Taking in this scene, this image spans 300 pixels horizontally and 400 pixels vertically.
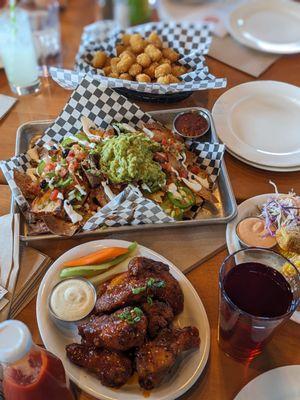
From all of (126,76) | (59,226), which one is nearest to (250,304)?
(59,226)

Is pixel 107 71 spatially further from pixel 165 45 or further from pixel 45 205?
pixel 45 205

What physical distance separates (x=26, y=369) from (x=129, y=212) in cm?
64

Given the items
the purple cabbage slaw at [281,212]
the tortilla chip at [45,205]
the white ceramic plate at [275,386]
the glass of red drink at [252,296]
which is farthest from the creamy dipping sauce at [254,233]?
the tortilla chip at [45,205]

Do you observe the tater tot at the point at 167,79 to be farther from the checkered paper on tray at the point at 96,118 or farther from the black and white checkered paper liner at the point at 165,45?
the checkered paper on tray at the point at 96,118

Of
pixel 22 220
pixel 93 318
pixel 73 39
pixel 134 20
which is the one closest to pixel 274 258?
pixel 93 318

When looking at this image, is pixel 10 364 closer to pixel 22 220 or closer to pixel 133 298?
pixel 133 298

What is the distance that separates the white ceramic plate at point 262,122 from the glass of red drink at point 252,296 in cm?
65

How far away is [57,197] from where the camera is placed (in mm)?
1532

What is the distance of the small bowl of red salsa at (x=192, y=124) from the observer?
1773mm

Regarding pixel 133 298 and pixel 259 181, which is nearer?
pixel 133 298

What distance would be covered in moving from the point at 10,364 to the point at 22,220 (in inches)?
28.3

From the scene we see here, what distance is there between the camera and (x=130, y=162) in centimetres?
149

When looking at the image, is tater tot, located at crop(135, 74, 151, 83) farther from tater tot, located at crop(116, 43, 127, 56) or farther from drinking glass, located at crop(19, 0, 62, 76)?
drinking glass, located at crop(19, 0, 62, 76)

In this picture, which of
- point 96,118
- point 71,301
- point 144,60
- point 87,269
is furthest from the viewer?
point 144,60
